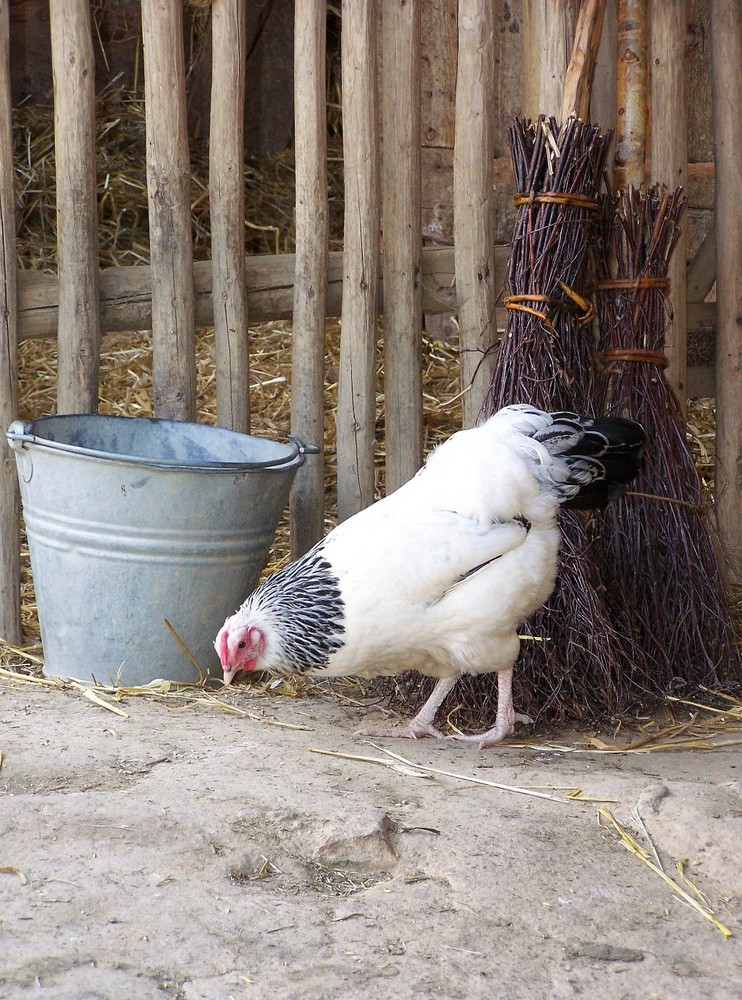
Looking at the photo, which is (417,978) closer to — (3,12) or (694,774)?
(694,774)

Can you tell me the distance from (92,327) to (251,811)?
1.99 metres

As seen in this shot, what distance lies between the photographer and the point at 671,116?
13.6ft

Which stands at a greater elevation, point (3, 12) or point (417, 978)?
point (3, 12)

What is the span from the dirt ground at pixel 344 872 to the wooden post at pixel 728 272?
1.56 meters

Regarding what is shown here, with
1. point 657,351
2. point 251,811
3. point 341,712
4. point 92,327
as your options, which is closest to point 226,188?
point 92,327

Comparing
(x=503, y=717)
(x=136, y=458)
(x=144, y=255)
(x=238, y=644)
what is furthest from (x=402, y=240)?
(x=144, y=255)

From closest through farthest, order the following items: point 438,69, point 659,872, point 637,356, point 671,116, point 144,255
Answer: point 659,872, point 637,356, point 671,116, point 438,69, point 144,255

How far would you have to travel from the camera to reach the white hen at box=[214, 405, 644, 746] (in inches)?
124

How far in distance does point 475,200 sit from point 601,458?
1.16 m

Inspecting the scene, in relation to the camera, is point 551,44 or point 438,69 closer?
point 551,44

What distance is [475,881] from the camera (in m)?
2.31

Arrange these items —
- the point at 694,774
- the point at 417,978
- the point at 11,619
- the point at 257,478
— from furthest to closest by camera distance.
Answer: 1. the point at 11,619
2. the point at 257,478
3. the point at 694,774
4. the point at 417,978

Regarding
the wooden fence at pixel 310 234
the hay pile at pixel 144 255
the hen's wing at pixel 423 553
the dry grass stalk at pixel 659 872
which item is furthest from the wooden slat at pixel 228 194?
the dry grass stalk at pixel 659 872

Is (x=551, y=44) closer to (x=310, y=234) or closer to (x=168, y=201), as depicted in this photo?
(x=310, y=234)
